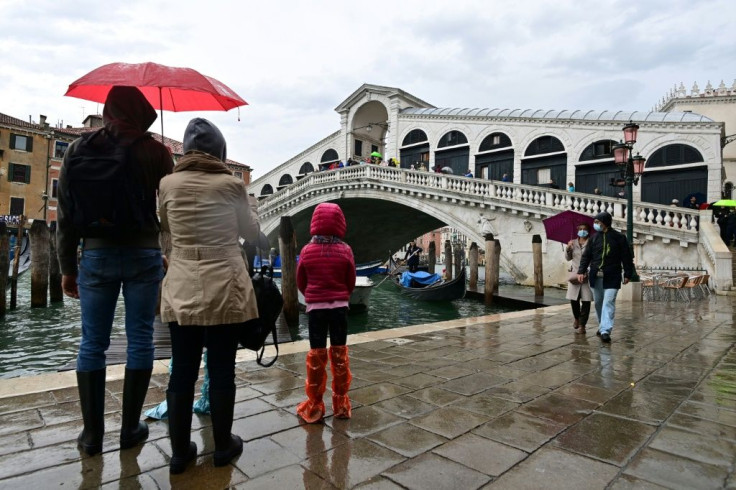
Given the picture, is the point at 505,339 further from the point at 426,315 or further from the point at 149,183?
the point at 426,315

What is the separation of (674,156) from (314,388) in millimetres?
18384

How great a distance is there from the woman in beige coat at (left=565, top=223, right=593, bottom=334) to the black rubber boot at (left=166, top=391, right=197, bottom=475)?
4607mm

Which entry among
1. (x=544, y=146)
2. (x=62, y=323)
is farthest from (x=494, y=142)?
(x=62, y=323)

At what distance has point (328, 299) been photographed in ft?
8.16

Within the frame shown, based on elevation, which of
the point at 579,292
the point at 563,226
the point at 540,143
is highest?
the point at 540,143

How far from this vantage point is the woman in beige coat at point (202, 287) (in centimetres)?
175

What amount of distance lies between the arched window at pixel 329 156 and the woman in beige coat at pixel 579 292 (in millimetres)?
22556

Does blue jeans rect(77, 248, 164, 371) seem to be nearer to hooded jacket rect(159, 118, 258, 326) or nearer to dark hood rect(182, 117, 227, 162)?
hooded jacket rect(159, 118, 258, 326)

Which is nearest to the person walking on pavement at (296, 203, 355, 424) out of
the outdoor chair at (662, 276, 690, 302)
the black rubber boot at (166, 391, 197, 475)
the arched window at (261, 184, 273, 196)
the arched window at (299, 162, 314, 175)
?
the black rubber boot at (166, 391, 197, 475)

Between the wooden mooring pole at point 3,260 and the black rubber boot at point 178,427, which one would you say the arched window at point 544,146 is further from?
the black rubber boot at point 178,427

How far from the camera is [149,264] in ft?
6.65

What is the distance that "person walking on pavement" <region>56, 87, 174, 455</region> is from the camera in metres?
1.90

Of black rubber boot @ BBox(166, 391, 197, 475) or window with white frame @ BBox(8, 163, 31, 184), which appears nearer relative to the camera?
black rubber boot @ BBox(166, 391, 197, 475)

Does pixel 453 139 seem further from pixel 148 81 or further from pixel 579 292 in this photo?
pixel 148 81
